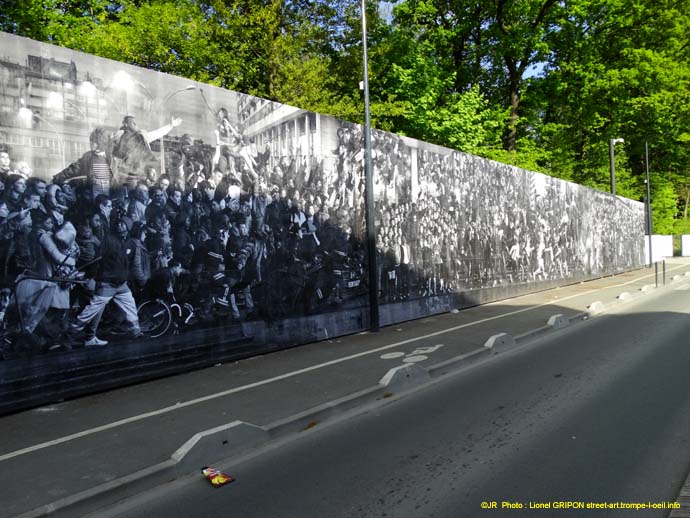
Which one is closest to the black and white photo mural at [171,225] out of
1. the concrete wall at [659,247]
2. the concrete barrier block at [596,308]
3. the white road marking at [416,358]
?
the white road marking at [416,358]

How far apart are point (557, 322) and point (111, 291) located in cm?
896

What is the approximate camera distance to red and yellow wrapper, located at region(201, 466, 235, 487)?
417cm

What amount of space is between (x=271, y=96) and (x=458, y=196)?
8.56 m

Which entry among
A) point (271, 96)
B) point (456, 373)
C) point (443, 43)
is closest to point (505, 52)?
A: point (443, 43)

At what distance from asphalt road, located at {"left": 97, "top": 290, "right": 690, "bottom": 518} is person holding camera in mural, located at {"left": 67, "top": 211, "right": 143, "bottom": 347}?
3276mm

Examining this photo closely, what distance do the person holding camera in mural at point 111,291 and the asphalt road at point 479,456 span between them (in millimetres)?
3276

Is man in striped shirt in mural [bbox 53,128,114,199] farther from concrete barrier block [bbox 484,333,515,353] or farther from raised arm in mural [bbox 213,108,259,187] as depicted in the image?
concrete barrier block [bbox 484,333,515,353]

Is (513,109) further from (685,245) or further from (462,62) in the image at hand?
(685,245)

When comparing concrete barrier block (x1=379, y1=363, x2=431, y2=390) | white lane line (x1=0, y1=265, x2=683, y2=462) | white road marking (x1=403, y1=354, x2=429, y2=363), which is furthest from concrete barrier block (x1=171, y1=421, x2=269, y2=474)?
white road marking (x1=403, y1=354, x2=429, y2=363)

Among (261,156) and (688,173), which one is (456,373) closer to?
(261,156)

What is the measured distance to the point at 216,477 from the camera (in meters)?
4.23

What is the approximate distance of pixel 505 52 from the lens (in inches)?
1139

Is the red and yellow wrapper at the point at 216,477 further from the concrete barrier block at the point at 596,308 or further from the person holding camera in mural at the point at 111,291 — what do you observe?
the concrete barrier block at the point at 596,308

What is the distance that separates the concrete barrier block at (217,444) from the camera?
4.47 metres
